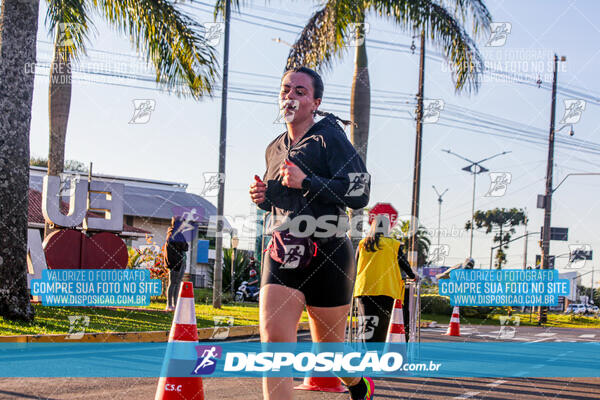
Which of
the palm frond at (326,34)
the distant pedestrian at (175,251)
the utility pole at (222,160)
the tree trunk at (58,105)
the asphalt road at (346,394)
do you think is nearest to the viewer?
the asphalt road at (346,394)

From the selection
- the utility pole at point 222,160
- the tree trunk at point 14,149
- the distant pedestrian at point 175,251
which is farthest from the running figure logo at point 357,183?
the utility pole at point 222,160

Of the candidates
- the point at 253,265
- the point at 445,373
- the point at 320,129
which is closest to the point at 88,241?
the point at 445,373

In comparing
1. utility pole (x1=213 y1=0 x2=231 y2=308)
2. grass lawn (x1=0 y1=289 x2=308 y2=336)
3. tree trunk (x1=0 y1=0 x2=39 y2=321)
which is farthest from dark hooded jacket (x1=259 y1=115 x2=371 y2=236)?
utility pole (x1=213 y1=0 x2=231 y2=308)

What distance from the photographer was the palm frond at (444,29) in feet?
48.3

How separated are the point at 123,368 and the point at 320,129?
13.2 feet

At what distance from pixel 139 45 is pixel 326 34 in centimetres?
366

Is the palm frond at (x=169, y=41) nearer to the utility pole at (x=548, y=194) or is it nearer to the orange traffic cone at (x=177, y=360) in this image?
the orange traffic cone at (x=177, y=360)

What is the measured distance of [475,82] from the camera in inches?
604

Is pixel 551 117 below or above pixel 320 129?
above

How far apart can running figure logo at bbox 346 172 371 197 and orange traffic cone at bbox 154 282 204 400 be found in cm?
134

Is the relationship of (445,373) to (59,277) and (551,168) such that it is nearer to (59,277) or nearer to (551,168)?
(59,277)

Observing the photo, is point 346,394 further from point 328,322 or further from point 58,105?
point 58,105

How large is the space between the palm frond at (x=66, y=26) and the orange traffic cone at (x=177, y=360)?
8.99 meters

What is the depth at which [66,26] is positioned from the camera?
12.1m
